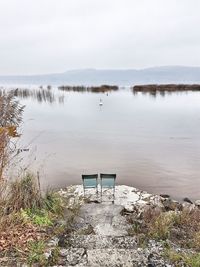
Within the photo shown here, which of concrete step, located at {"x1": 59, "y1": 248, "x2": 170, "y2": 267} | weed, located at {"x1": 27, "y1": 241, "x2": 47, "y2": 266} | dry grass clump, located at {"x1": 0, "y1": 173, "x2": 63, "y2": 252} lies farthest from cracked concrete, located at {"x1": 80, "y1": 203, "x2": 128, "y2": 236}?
weed, located at {"x1": 27, "y1": 241, "x2": 47, "y2": 266}

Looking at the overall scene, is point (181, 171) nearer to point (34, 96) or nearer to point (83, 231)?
point (83, 231)

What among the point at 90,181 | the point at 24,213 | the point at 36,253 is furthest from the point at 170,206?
the point at 36,253

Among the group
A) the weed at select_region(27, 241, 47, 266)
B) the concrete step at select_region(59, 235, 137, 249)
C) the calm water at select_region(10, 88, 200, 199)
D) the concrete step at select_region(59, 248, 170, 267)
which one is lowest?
the calm water at select_region(10, 88, 200, 199)

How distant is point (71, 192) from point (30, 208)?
3.73 metres

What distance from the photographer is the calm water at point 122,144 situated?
1291 cm

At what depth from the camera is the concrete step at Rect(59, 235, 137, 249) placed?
227 inches

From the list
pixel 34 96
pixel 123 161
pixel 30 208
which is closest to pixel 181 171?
pixel 123 161

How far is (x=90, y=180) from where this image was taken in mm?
9656

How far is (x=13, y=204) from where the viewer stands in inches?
256

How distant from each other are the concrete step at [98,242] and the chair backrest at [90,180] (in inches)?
136

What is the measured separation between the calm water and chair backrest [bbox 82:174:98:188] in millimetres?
1916

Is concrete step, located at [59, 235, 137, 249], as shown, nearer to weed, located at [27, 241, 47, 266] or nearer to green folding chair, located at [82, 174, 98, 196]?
weed, located at [27, 241, 47, 266]

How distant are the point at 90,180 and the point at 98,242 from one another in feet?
12.5

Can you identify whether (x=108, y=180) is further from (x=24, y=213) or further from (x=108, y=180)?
(x=24, y=213)
